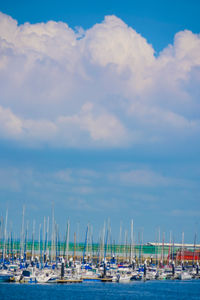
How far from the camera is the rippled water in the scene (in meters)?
85.2

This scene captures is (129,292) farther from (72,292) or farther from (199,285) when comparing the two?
(199,285)

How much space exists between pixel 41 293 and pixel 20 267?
25.5 meters

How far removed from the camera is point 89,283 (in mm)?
106750

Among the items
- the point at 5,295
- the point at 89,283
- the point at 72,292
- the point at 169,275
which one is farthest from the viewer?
the point at 169,275

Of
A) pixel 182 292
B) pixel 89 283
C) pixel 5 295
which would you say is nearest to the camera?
pixel 5 295

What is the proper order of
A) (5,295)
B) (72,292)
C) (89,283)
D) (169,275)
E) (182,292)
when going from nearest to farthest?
(5,295) < (72,292) < (182,292) < (89,283) < (169,275)

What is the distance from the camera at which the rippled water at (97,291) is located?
279 feet

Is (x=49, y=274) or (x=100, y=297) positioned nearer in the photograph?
(x=100, y=297)

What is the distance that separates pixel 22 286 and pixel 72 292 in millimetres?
9419

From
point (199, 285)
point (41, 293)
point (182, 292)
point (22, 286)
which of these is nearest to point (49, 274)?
point (22, 286)

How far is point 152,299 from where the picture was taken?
8550 cm

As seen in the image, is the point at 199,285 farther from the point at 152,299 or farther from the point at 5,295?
the point at 5,295

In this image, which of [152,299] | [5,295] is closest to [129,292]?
[152,299]

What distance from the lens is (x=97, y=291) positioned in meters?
92.9
